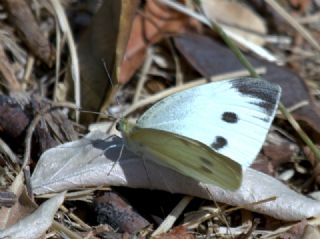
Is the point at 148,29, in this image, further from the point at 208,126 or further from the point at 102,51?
the point at 208,126

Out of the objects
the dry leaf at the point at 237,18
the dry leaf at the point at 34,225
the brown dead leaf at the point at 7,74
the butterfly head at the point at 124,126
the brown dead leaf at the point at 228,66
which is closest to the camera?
the dry leaf at the point at 34,225

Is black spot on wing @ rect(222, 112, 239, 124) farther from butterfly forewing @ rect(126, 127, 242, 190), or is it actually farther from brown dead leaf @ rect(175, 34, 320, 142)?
brown dead leaf @ rect(175, 34, 320, 142)

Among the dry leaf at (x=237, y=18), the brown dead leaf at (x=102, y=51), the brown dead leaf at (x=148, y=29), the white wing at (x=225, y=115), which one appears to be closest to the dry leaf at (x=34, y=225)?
the white wing at (x=225, y=115)

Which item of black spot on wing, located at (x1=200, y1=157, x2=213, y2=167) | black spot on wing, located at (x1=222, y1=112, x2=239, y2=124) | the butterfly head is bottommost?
black spot on wing, located at (x1=200, y1=157, x2=213, y2=167)

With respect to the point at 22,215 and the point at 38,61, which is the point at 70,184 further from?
the point at 38,61

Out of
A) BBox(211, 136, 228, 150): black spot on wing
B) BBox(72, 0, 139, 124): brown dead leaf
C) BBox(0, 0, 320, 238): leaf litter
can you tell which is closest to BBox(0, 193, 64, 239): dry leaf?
BBox(0, 0, 320, 238): leaf litter

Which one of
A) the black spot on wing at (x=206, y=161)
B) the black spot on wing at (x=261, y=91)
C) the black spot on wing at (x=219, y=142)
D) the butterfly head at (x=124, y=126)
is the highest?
the black spot on wing at (x=261, y=91)

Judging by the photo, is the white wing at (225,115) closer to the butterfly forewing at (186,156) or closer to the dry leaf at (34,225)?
the butterfly forewing at (186,156)
